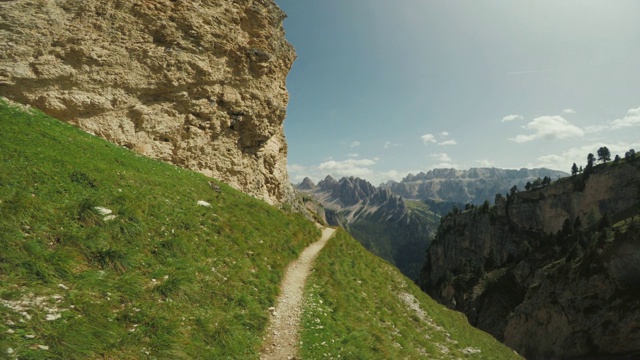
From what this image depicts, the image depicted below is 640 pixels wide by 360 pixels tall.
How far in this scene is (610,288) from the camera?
2862 inches

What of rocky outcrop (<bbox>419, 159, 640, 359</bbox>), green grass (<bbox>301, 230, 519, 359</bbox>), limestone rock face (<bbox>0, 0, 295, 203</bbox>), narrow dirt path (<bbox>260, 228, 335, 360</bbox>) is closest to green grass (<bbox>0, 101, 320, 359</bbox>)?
narrow dirt path (<bbox>260, 228, 335, 360</bbox>)

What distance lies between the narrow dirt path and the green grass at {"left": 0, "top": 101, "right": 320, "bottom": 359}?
51cm

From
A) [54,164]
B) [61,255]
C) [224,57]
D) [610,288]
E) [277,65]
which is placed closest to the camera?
[61,255]

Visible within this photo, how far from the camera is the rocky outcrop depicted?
230 feet

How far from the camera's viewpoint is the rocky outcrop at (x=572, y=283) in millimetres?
70125

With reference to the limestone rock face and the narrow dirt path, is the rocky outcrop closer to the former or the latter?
the limestone rock face

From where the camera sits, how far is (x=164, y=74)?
32750 mm

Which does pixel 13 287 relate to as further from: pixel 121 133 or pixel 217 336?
pixel 121 133

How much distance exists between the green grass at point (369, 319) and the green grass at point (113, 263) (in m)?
2.72

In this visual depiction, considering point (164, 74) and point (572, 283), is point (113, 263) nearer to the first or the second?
point (164, 74)

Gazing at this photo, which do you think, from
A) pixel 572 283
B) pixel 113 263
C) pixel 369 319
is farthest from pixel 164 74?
pixel 572 283

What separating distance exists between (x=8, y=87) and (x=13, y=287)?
1061 inches

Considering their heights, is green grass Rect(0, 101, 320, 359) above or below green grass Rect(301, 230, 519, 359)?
above

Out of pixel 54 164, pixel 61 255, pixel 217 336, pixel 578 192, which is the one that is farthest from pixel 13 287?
pixel 578 192
